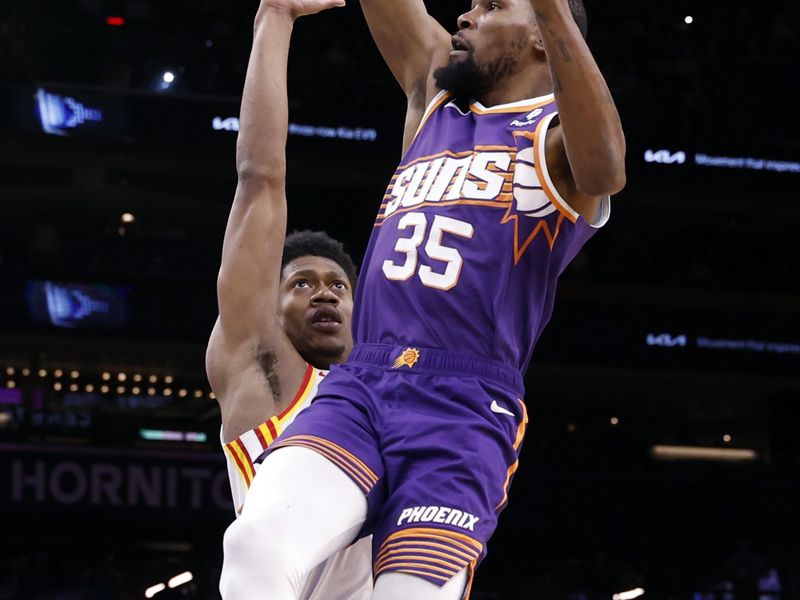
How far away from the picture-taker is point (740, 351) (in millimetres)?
15258

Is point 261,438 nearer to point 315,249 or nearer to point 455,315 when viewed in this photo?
point 455,315

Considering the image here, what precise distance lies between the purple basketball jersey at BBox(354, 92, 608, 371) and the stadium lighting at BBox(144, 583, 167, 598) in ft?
33.0

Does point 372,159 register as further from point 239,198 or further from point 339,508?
point 339,508

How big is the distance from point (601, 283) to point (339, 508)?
13.2 meters

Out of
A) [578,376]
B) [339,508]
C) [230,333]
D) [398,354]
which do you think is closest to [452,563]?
[339,508]

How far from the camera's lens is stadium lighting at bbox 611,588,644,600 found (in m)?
12.6

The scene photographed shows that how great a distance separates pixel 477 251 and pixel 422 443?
493 millimetres

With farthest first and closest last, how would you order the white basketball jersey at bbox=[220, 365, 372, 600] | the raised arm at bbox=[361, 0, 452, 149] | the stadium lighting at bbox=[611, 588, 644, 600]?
the stadium lighting at bbox=[611, 588, 644, 600] < the raised arm at bbox=[361, 0, 452, 149] < the white basketball jersey at bbox=[220, 365, 372, 600]

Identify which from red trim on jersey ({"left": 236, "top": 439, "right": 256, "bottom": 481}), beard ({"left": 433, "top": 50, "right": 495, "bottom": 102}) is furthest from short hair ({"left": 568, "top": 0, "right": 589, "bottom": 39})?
red trim on jersey ({"left": 236, "top": 439, "right": 256, "bottom": 481})

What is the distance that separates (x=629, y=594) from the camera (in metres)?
12.7

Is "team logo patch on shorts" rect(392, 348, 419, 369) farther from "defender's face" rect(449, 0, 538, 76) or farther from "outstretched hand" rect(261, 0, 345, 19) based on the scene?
"outstretched hand" rect(261, 0, 345, 19)

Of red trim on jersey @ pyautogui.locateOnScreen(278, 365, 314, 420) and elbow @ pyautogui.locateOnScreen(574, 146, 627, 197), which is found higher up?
elbow @ pyautogui.locateOnScreen(574, 146, 627, 197)

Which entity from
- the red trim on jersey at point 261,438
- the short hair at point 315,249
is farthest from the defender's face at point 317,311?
the red trim on jersey at point 261,438

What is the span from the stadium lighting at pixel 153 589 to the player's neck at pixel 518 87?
10187 mm
